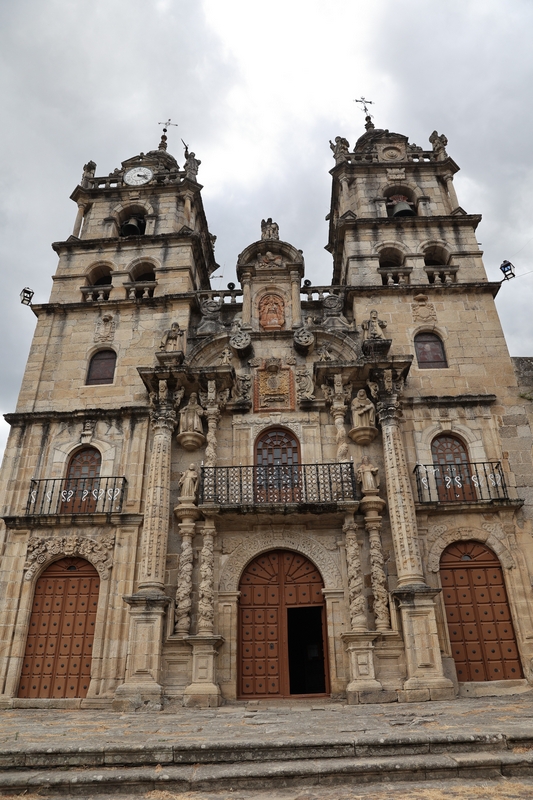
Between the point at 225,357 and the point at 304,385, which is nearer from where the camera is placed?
the point at 304,385

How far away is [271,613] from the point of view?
1354cm

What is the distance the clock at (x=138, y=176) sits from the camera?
842 inches

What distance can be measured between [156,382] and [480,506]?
Answer: 9232mm

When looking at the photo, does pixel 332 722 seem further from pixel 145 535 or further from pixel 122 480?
pixel 122 480

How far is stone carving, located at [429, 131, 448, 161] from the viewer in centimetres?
2131

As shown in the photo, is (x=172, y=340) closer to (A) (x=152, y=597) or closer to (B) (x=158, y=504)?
(B) (x=158, y=504)

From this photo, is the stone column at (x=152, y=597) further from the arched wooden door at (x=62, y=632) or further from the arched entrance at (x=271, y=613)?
the arched entrance at (x=271, y=613)

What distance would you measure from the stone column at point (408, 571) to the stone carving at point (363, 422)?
0.88ft

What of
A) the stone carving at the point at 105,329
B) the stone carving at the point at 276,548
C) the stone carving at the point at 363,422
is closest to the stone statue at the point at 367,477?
the stone carving at the point at 363,422

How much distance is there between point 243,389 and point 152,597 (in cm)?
620

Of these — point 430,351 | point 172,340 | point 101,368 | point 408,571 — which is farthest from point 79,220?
point 408,571

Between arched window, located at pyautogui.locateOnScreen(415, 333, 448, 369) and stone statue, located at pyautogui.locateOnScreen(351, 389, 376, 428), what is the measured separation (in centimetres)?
250

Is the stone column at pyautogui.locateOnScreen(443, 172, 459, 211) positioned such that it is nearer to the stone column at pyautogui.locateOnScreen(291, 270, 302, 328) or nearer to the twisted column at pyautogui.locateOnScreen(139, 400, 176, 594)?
the stone column at pyautogui.locateOnScreen(291, 270, 302, 328)

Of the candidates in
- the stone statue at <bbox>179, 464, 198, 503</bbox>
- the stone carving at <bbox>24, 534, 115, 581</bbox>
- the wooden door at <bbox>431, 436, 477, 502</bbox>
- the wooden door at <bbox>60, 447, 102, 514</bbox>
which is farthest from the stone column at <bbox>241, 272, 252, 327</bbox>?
the stone carving at <bbox>24, 534, 115, 581</bbox>
